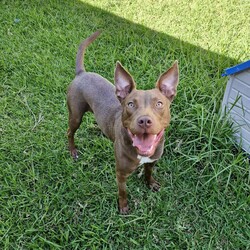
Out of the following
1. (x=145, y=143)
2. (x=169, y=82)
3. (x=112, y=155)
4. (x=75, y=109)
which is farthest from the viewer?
(x=112, y=155)

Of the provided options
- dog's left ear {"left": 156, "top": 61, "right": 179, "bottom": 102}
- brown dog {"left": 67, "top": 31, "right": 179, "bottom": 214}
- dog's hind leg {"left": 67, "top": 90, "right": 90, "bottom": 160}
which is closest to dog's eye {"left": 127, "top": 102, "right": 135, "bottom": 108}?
brown dog {"left": 67, "top": 31, "right": 179, "bottom": 214}

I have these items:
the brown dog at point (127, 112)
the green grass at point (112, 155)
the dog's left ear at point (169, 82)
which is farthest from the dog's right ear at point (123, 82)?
the green grass at point (112, 155)

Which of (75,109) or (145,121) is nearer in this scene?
(145,121)

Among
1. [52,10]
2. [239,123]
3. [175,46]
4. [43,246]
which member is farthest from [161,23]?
[43,246]

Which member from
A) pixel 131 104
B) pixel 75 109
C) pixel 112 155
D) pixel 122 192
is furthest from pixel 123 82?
pixel 112 155

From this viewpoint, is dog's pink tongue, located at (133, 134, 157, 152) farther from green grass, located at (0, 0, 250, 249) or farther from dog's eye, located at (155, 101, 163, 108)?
green grass, located at (0, 0, 250, 249)

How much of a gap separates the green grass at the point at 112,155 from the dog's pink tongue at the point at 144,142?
34.9 inches

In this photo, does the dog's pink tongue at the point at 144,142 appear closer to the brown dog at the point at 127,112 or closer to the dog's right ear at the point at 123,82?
the brown dog at the point at 127,112

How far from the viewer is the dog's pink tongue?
207 cm

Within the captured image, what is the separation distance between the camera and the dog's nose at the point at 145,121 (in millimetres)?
1932

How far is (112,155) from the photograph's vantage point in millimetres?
3166

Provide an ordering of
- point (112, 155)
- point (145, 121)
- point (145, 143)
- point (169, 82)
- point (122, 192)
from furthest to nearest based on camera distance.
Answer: point (112, 155) → point (122, 192) → point (169, 82) → point (145, 143) → point (145, 121)

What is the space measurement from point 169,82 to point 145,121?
486mm

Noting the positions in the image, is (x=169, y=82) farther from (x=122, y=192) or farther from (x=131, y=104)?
(x=122, y=192)
